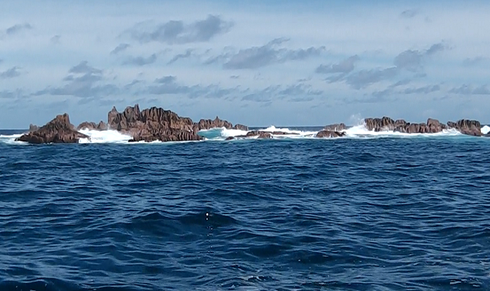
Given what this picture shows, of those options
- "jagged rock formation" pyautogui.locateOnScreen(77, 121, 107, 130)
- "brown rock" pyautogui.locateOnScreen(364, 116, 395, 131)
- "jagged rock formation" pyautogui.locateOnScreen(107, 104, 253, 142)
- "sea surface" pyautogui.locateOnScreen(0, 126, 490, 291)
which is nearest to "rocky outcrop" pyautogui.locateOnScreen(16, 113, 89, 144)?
"jagged rock formation" pyautogui.locateOnScreen(107, 104, 253, 142)

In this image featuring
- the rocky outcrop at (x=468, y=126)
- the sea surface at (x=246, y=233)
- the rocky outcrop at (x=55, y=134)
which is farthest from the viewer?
the rocky outcrop at (x=468, y=126)

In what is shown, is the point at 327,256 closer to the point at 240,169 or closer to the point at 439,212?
the point at 439,212

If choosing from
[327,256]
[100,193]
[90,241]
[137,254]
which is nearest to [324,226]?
[327,256]

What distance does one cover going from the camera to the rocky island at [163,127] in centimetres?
7606

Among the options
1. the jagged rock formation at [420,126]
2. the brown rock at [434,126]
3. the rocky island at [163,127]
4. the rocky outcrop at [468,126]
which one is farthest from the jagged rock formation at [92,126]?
the rocky outcrop at [468,126]

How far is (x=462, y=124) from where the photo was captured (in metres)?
104

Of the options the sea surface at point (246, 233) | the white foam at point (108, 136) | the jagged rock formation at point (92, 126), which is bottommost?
the sea surface at point (246, 233)

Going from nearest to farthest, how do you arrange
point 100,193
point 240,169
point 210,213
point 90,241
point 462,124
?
point 90,241 < point 210,213 < point 100,193 < point 240,169 < point 462,124

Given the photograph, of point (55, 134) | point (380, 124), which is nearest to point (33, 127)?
point (55, 134)

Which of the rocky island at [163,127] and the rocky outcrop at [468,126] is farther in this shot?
the rocky outcrop at [468,126]

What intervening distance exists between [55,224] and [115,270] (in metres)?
5.74

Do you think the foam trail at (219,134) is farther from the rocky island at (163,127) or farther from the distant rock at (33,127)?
the distant rock at (33,127)

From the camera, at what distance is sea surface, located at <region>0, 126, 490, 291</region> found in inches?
427

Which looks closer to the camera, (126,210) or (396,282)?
(396,282)
